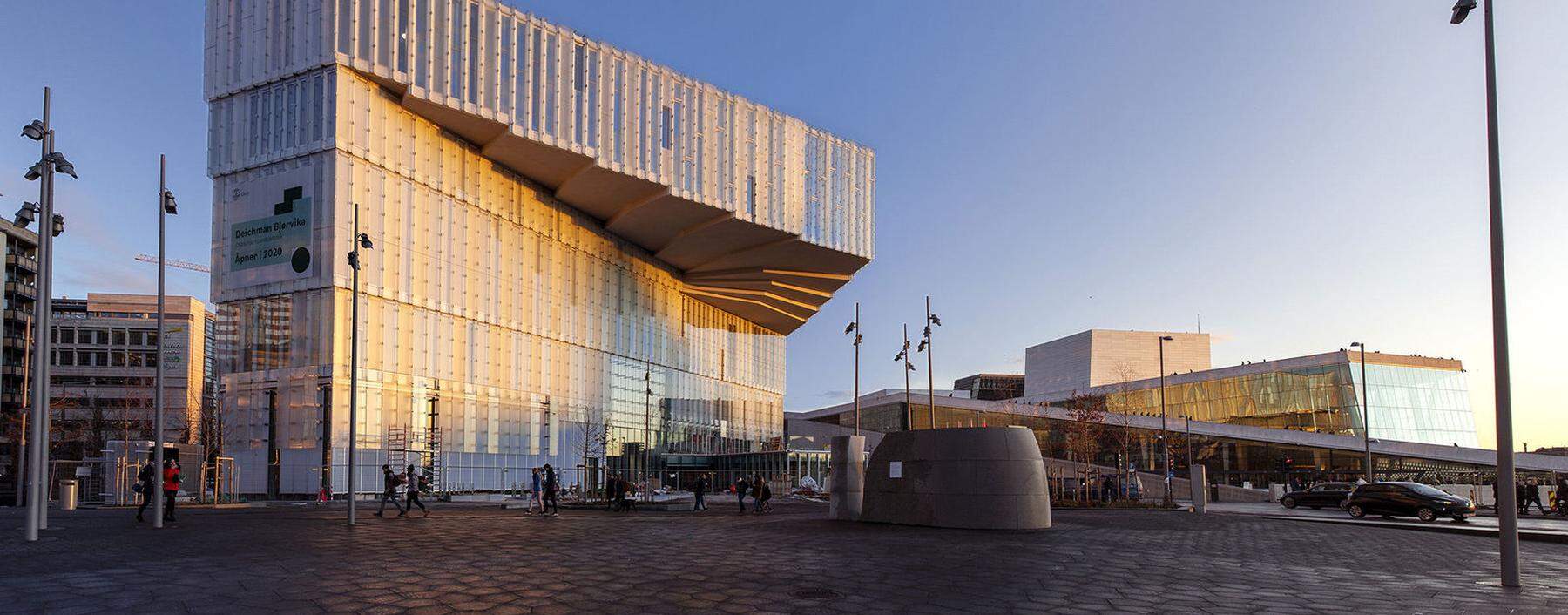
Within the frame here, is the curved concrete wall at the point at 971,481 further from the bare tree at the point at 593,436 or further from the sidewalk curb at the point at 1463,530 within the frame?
the bare tree at the point at 593,436

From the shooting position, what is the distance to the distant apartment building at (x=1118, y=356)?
121 m

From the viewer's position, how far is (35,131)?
70.1 feet

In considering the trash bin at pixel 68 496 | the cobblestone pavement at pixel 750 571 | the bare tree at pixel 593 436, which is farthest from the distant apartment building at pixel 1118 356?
the cobblestone pavement at pixel 750 571

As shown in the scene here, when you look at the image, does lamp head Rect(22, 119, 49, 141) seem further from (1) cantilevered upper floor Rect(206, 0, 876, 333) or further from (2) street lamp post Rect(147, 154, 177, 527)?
(1) cantilevered upper floor Rect(206, 0, 876, 333)

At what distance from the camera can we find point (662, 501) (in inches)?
1841

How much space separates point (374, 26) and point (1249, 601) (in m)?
46.0

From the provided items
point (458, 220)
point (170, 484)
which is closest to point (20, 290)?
point (458, 220)

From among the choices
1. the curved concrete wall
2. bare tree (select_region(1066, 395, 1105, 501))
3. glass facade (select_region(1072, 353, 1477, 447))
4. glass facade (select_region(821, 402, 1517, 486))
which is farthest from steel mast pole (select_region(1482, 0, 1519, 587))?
glass facade (select_region(1072, 353, 1477, 447))

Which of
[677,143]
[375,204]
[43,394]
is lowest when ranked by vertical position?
[43,394]

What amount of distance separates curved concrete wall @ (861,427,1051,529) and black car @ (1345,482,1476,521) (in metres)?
17.2

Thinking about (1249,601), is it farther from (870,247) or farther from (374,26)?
(870,247)

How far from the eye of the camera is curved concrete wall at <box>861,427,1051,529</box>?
23.2 meters

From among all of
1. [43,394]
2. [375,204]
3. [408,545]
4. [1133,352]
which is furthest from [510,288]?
[1133,352]

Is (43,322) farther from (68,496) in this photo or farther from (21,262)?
(21,262)
